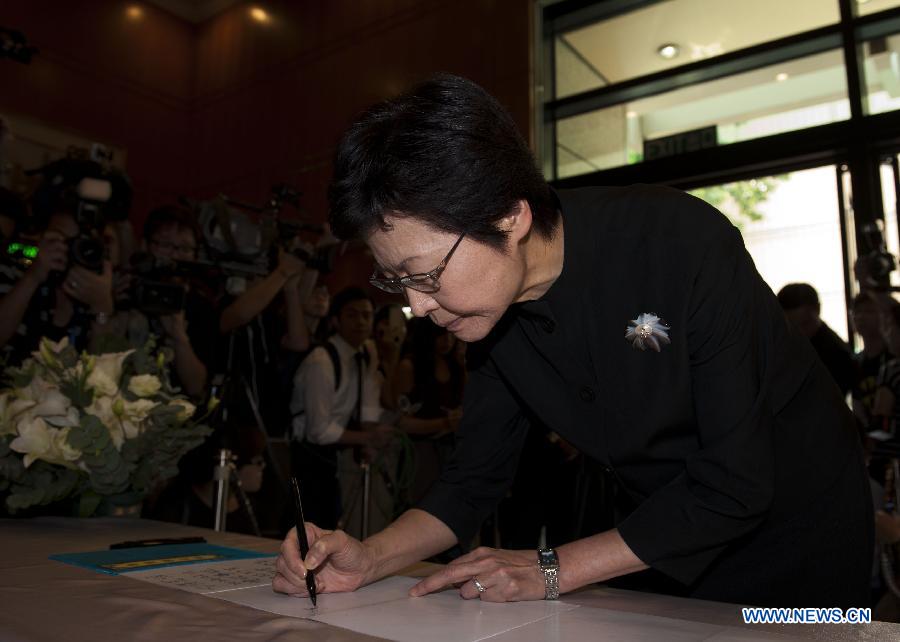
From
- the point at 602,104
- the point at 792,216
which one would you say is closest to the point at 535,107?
the point at 602,104

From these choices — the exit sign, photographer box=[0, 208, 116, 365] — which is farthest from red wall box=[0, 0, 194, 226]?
the exit sign

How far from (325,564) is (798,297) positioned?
262 centimetres

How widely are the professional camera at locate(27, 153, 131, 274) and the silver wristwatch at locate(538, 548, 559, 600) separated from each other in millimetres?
1750

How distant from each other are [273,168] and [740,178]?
3.97m

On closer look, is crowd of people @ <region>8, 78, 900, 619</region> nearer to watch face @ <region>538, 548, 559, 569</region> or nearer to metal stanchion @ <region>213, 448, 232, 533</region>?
watch face @ <region>538, 548, 559, 569</region>

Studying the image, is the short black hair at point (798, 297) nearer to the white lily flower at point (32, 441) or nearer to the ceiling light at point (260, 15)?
the white lily flower at point (32, 441)

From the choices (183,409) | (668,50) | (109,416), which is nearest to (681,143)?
(668,50)

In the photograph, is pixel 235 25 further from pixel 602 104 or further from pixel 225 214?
pixel 225 214

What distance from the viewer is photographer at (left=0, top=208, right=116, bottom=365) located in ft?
6.98

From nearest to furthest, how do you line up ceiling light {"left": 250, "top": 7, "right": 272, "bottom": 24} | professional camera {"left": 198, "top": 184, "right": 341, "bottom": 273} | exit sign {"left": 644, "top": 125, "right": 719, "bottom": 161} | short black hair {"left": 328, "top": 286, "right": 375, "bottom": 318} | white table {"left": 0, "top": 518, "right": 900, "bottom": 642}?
white table {"left": 0, "top": 518, "right": 900, "bottom": 642} < professional camera {"left": 198, "top": 184, "right": 341, "bottom": 273} < short black hair {"left": 328, "top": 286, "right": 375, "bottom": 318} < exit sign {"left": 644, "top": 125, "right": 719, "bottom": 161} < ceiling light {"left": 250, "top": 7, "right": 272, "bottom": 24}

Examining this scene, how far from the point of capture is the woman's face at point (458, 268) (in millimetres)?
942

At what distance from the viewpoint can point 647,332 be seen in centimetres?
99

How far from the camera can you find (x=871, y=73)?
415 cm

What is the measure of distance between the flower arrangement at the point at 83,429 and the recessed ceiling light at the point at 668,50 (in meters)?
4.40
